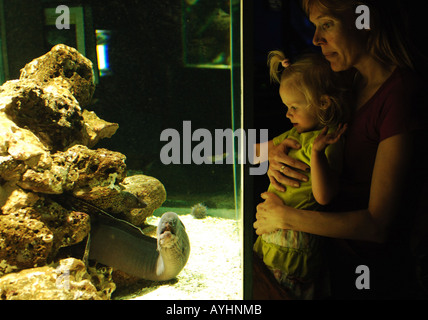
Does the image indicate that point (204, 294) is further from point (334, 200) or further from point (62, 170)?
point (62, 170)

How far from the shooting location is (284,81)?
1.37m

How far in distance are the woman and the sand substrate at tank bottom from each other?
558 mm

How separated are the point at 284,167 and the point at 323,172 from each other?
0.55ft

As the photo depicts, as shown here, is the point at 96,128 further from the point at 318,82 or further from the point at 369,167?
the point at 369,167

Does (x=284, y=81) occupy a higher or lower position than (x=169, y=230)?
higher

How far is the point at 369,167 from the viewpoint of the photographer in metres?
1.36

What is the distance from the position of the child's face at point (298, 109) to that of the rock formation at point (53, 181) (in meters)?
1.35

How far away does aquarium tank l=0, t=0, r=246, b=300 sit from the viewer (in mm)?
2098

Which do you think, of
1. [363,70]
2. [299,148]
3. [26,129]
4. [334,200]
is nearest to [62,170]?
[26,129]

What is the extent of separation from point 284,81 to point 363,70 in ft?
1.15

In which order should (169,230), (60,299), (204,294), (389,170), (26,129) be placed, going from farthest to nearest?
(169,230), (26,129), (204,294), (60,299), (389,170)
